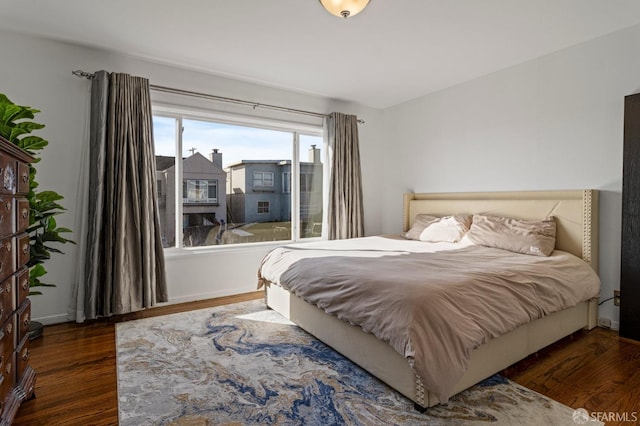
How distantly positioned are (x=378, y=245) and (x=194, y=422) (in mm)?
2290

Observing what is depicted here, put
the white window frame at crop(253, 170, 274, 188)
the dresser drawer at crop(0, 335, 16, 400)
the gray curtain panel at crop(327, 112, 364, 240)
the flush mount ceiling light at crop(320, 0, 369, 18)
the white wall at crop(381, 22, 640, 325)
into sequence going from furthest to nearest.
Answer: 1. the gray curtain panel at crop(327, 112, 364, 240)
2. the white window frame at crop(253, 170, 274, 188)
3. the white wall at crop(381, 22, 640, 325)
4. the flush mount ceiling light at crop(320, 0, 369, 18)
5. the dresser drawer at crop(0, 335, 16, 400)

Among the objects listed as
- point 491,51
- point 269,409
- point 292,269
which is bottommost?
point 269,409

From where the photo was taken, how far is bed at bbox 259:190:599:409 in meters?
1.70

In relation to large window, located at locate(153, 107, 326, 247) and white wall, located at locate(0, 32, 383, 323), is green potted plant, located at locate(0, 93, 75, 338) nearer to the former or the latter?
white wall, located at locate(0, 32, 383, 323)

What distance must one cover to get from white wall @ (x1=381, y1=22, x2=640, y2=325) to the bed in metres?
0.14

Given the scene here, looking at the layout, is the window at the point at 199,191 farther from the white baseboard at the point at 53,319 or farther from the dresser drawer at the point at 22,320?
the dresser drawer at the point at 22,320

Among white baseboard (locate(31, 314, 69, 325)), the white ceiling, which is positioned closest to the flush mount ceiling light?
the white ceiling

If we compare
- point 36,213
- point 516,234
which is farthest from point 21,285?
point 516,234

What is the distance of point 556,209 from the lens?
300cm

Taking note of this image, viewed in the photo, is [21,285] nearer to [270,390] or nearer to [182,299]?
[270,390]

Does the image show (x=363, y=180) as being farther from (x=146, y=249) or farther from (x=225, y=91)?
(x=146, y=249)

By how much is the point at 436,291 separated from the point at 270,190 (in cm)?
294

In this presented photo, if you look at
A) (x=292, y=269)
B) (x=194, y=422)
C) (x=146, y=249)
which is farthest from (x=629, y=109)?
(x=146, y=249)

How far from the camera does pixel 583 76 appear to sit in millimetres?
2912
